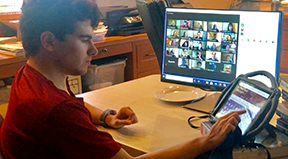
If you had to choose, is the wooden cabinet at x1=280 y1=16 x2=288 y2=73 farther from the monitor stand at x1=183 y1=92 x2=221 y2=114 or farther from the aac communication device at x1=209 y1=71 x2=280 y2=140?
the aac communication device at x1=209 y1=71 x2=280 y2=140

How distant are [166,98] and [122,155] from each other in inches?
24.3

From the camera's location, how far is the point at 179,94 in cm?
165

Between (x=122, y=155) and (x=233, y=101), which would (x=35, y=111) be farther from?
(x=233, y=101)

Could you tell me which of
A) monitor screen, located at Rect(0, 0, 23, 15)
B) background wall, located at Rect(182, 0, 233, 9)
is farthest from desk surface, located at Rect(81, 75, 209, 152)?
background wall, located at Rect(182, 0, 233, 9)

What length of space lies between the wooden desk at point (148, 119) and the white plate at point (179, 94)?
0.03m

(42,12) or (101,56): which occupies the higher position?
(42,12)

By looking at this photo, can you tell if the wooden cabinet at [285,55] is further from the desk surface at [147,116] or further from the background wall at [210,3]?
the background wall at [210,3]

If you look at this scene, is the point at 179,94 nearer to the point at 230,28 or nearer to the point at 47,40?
the point at 230,28

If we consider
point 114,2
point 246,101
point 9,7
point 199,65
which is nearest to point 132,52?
point 114,2

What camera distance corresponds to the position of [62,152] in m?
0.97

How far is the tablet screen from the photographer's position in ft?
3.73

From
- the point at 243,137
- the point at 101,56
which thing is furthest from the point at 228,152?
the point at 101,56

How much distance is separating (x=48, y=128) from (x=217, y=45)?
2.68 feet


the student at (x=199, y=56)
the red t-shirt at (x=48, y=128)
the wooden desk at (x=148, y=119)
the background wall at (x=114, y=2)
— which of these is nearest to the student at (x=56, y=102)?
the red t-shirt at (x=48, y=128)
